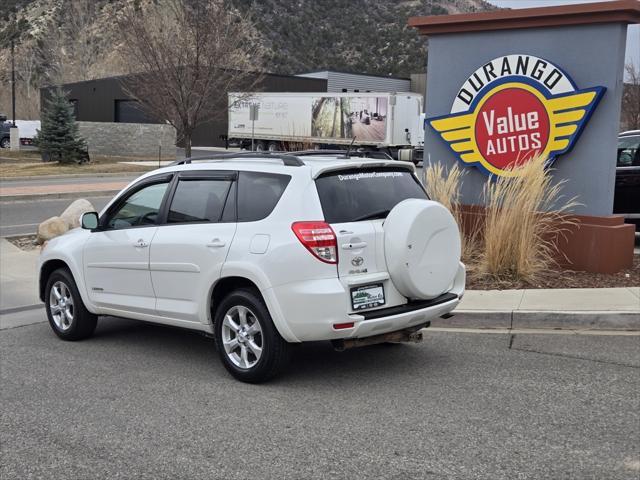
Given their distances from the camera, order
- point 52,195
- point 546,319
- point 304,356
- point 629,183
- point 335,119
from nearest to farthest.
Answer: point 304,356
point 546,319
point 629,183
point 52,195
point 335,119

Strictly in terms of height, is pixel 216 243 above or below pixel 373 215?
below

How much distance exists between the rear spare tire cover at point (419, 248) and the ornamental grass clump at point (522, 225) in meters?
3.27

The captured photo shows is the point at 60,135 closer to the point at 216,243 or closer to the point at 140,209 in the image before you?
the point at 140,209

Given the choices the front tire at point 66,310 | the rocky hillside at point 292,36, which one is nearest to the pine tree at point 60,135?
the front tire at point 66,310

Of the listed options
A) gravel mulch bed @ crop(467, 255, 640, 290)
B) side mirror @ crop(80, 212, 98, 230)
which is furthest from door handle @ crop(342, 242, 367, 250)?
gravel mulch bed @ crop(467, 255, 640, 290)

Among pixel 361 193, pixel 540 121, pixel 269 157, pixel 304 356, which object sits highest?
pixel 540 121

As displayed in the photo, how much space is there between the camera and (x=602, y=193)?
9.38m

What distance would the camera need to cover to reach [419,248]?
558cm

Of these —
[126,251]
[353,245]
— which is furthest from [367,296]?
[126,251]

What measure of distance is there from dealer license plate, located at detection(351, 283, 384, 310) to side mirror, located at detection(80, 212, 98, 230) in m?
2.98

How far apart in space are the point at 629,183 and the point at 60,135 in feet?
91.0

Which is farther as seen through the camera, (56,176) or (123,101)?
(123,101)

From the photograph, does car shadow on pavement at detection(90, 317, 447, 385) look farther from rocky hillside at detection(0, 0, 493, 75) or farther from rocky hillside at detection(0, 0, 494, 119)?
rocky hillside at detection(0, 0, 493, 75)

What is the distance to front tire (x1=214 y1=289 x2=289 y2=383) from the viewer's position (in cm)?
548
